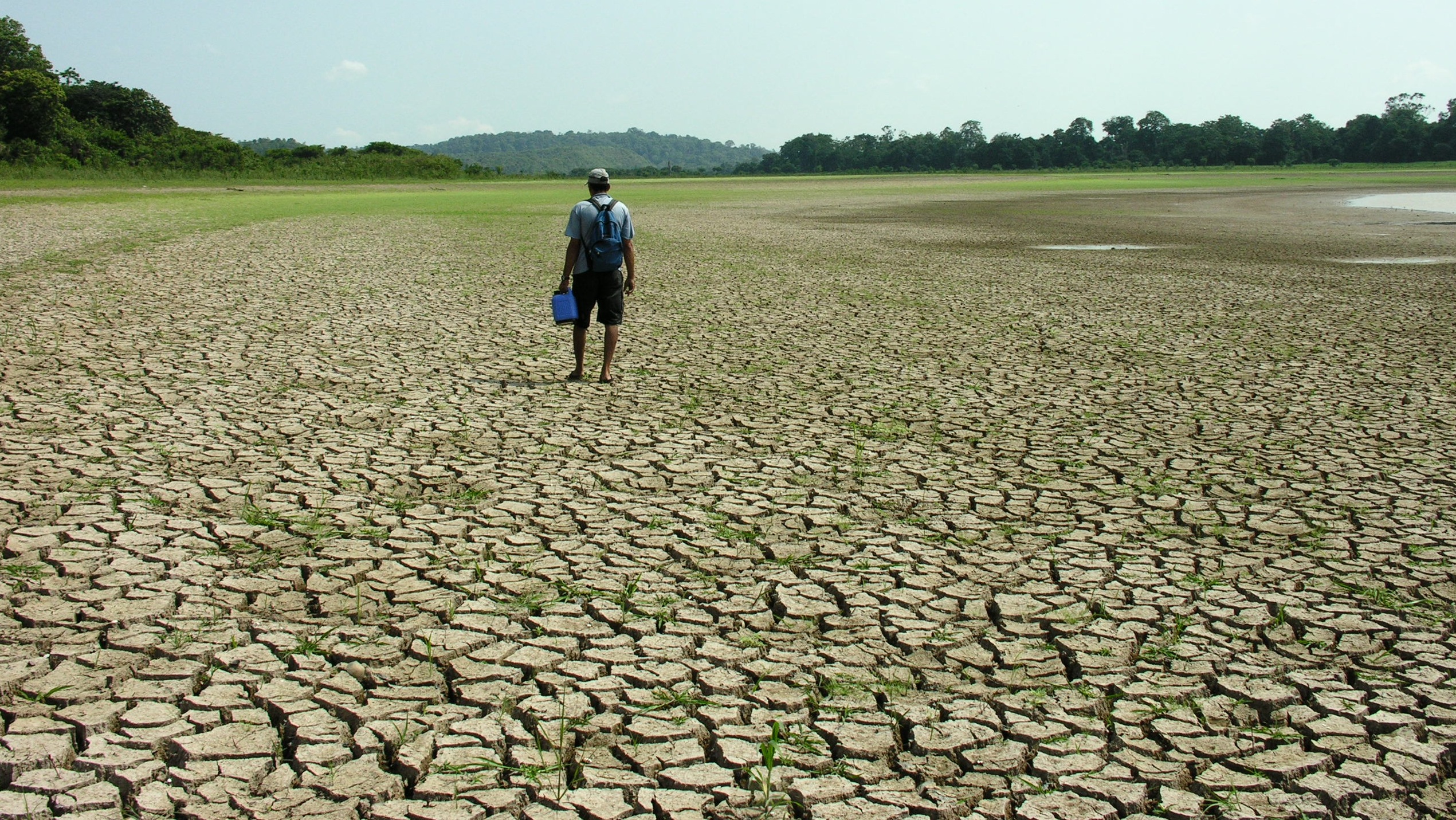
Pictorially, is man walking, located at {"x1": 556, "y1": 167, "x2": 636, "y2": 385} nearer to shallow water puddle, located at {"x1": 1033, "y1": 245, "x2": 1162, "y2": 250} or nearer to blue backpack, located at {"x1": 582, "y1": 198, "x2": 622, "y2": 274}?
Result: blue backpack, located at {"x1": 582, "y1": 198, "x2": 622, "y2": 274}

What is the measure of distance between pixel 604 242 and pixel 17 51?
Answer: 102906mm

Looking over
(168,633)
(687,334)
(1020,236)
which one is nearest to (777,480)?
(168,633)

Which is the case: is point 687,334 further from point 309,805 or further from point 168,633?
point 309,805

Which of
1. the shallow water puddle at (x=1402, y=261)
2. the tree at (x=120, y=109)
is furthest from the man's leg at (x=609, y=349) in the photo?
the tree at (x=120, y=109)

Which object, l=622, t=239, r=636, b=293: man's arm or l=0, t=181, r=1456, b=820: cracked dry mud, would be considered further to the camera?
l=622, t=239, r=636, b=293: man's arm

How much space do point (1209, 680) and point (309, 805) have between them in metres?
2.98

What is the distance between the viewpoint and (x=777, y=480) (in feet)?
19.8

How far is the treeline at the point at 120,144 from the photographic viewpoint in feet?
205

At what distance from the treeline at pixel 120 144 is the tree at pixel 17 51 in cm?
8

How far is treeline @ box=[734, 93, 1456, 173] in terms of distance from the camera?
123062mm

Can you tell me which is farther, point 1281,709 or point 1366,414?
point 1366,414

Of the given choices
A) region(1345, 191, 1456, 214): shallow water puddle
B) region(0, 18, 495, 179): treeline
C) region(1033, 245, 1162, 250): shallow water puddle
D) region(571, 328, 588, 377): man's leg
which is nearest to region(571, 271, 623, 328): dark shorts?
region(571, 328, 588, 377): man's leg

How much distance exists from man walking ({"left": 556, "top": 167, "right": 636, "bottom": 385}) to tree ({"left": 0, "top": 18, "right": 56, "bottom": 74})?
9603cm

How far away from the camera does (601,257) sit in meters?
8.23
